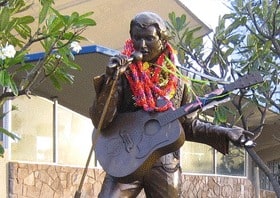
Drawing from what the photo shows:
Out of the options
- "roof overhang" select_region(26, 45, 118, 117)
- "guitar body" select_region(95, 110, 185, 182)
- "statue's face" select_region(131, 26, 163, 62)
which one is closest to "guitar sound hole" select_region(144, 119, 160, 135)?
"guitar body" select_region(95, 110, 185, 182)

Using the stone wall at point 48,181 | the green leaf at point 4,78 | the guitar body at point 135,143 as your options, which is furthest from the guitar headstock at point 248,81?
the stone wall at point 48,181

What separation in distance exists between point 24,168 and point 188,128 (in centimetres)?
670

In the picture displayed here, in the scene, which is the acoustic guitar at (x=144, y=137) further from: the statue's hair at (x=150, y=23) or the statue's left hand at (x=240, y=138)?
the statue's hair at (x=150, y=23)

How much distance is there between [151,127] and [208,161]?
13.1 meters

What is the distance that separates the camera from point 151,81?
381 centimetres

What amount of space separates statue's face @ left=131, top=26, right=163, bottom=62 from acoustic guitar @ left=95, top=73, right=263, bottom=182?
297 mm

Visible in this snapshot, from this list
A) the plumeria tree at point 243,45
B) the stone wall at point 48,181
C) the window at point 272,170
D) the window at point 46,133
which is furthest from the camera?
the window at point 272,170

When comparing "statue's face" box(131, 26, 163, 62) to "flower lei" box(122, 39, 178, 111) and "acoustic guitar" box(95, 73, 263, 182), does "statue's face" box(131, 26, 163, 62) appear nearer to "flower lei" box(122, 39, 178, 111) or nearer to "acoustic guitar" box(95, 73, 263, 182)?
"flower lei" box(122, 39, 178, 111)

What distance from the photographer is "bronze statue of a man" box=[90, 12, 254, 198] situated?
3748mm

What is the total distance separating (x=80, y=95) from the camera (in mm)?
11930

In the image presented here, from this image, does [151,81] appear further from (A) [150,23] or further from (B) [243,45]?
(B) [243,45]

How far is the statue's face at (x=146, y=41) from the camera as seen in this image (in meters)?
3.73

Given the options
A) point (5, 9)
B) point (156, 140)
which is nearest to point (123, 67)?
point (156, 140)

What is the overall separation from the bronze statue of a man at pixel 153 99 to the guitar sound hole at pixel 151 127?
0.20 ft
